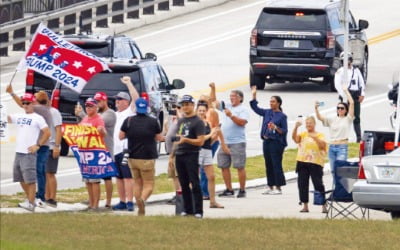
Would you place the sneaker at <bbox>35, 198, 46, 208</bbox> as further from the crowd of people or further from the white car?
the white car

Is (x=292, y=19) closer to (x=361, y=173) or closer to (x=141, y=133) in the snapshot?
(x=141, y=133)

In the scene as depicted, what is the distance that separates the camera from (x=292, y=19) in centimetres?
3678

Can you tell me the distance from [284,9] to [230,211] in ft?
48.9

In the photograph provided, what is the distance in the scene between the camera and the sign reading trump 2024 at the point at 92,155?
21766 mm

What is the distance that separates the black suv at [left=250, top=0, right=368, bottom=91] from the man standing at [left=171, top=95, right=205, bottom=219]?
15974mm

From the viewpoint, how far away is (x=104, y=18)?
46906 mm

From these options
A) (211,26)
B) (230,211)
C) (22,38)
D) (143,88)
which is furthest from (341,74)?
(211,26)

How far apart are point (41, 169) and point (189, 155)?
2.58 meters

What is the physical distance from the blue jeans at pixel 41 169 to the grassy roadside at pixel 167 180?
0.37 m

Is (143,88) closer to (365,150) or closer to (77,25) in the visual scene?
(365,150)

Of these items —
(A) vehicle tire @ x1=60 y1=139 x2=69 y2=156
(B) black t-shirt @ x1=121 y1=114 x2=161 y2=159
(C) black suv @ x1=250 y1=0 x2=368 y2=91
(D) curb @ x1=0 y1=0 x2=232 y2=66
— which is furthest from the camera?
(D) curb @ x1=0 y1=0 x2=232 y2=66

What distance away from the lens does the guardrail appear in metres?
42.4

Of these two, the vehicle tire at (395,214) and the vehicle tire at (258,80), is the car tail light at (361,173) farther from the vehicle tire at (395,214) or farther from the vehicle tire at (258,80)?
the vehicle tire at (258,80)

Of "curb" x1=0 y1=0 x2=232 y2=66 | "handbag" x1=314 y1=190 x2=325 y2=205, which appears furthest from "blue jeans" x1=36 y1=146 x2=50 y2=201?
"curb" x1=0 y1=0 x2=232 y2=66
